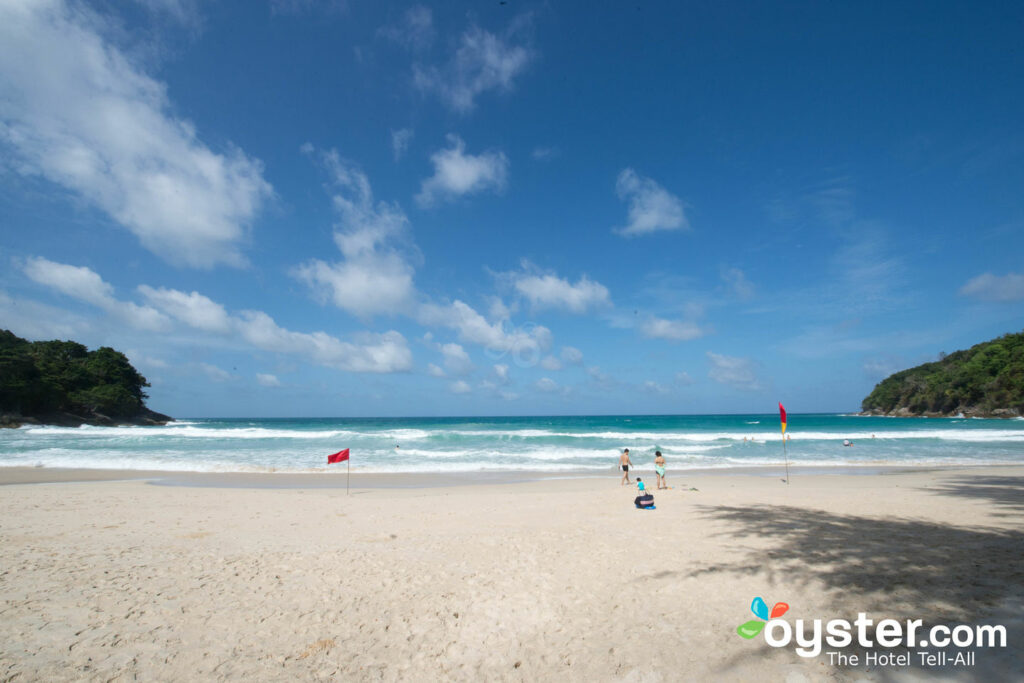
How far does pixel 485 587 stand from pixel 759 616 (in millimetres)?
3183

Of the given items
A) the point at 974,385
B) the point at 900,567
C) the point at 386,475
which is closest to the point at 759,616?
the point at 900,567

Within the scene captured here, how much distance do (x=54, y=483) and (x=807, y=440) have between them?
45.9 m

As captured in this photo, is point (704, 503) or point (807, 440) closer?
point (704, 503)

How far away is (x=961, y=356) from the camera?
89.2m

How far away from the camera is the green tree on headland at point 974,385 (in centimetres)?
6625

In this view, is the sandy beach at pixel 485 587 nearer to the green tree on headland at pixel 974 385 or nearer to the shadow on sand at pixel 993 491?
the shadow on sand at pixel 993 491

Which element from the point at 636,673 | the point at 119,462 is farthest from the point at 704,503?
the point at 119,462

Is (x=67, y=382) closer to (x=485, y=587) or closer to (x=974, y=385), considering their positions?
(x=485, y=587)

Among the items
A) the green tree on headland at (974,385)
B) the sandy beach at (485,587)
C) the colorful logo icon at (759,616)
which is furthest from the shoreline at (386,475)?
the green tree on headland at (974,385)

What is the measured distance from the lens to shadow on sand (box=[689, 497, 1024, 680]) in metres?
4.46

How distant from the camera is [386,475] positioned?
1930 centimetres

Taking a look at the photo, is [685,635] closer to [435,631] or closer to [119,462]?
[435,631]

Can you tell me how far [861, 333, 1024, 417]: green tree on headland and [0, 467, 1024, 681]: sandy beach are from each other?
83.9 m

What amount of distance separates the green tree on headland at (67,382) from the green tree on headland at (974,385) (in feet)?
425
